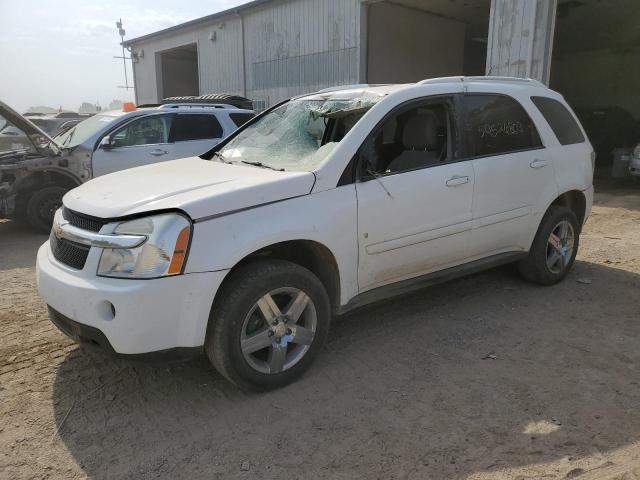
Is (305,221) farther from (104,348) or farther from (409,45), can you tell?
(409,45)

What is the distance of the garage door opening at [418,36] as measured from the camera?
14.5m

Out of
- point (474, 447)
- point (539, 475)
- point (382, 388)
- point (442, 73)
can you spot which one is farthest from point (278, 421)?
point (442, 73)

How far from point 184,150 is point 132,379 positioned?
17.9 feet

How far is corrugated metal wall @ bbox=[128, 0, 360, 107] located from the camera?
13.9 m

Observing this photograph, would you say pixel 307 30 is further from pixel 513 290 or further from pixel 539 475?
pixel 539 475

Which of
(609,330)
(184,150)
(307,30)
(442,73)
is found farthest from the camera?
(442,73)

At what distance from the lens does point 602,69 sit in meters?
22.9

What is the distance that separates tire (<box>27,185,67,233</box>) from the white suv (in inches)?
166

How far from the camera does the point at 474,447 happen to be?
106 inches

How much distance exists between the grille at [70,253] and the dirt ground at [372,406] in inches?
32.3

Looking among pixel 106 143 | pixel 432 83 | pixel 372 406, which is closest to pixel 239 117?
pixel 106 143

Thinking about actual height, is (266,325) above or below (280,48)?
below

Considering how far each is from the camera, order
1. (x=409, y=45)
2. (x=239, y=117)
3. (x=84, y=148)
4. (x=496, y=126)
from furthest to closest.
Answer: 1. (x=409, y=45)
2. (x=239, y=117)
3. (x=84, y=148)
4. (x=496, y=126)

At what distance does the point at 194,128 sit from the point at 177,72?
16.2m
